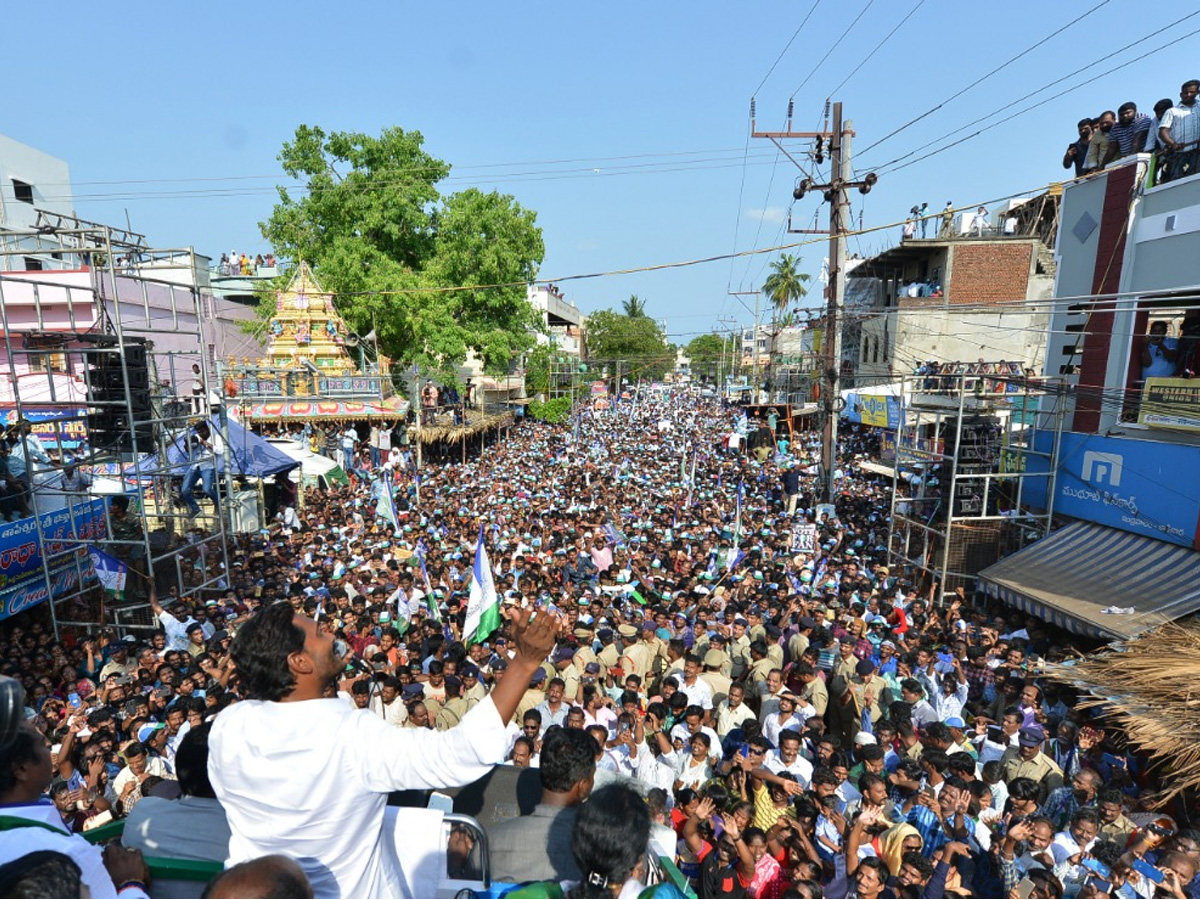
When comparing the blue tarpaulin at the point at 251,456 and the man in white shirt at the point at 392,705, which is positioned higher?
the blue tarpaulin at the point at 251,456

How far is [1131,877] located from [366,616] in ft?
23.7

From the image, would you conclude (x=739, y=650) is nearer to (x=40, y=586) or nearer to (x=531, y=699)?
(x=531, y=699)

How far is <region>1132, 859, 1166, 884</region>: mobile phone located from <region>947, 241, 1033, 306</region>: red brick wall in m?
25.2

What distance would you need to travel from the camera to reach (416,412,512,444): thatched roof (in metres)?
23.6

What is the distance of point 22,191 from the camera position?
26438 mm

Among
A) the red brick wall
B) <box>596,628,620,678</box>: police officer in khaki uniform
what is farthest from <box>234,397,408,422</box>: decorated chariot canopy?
the red brick wall

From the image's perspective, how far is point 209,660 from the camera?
23.2 ft

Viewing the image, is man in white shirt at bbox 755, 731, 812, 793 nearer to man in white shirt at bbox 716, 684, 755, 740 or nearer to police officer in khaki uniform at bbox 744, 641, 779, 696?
man in white shirt at bbox 716, 684, 755, 740

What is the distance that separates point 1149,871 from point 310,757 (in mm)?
4669

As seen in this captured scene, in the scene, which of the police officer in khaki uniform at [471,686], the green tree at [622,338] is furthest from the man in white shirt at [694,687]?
the green tree at [622,338]

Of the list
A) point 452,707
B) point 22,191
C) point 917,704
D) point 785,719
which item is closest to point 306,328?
point 22,191

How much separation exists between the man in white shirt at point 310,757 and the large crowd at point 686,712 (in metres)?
0.04

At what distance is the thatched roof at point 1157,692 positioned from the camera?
5.26 m

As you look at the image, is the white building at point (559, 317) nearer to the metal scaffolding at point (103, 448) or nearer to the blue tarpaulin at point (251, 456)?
the blue tarpaulin at point (251, 456)
